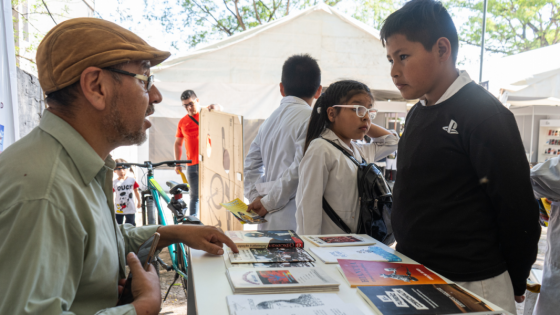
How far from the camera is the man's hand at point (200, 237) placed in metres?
1.41

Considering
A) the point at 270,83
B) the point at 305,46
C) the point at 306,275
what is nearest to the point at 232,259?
the point at 306,275

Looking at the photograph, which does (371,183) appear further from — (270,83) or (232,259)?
(270,83)

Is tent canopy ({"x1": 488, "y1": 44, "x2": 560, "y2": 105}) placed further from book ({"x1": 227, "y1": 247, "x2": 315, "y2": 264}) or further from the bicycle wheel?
book ({"x1": 227, "y1": 247, "x2": 315, "y2": 264})

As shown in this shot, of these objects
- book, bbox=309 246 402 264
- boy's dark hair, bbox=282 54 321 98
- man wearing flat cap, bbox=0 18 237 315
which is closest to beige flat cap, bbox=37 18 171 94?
man wearing flat cap, bbox=0 18 237 315

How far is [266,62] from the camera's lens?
6.91 m

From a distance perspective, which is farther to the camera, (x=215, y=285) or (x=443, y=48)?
(x=443, y=48)

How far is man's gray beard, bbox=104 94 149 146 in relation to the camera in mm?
1213

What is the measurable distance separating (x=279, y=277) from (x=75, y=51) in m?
0.91

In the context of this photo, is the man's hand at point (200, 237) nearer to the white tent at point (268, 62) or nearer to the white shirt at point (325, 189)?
the white shirt at point (325, 189)

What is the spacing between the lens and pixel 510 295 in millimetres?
1386

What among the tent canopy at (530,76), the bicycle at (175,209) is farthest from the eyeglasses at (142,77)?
the tent canopy at (530,76)

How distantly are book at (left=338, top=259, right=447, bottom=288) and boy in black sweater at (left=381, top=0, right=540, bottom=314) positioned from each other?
207 millimetres

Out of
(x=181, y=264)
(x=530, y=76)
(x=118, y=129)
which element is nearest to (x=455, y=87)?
(x=118, y=129)

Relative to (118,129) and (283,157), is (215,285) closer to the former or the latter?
(118,129)
